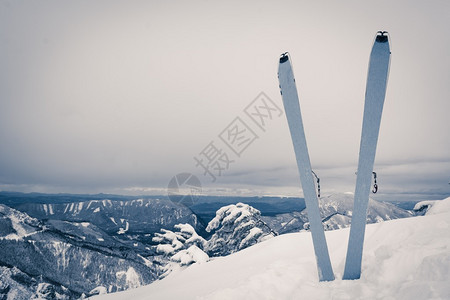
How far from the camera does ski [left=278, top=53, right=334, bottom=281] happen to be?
15.8 ft

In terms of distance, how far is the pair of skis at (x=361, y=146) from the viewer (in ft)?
14.5

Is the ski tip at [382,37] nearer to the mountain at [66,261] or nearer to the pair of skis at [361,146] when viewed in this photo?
the pair of skis at [361,146]

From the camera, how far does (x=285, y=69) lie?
479 cm

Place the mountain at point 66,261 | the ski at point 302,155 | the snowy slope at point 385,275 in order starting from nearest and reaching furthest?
the snowy slope at point 385,275
the ski at point 302,155
the mountain at point 66,261

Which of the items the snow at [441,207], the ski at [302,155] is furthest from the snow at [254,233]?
the ski at [302,155]

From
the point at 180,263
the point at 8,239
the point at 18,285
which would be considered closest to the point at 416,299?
the point at 180,263

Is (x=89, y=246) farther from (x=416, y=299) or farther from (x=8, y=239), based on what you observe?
(x=416, y=299)

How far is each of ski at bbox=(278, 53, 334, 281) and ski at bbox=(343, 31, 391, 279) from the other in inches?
21.8

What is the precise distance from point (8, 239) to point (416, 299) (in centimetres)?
21646

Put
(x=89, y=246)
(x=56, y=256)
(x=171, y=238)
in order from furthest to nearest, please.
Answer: (x=89, y=246) < (x=56, y=256) < (x=171, y=238)

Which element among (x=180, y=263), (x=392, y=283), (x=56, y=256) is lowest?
(x=56, y=256)

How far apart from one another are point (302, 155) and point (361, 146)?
1121 millimetres

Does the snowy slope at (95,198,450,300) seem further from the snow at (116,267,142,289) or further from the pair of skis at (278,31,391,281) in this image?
the snow at (116,267,142,289)

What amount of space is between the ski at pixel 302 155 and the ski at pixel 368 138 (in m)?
0.55
